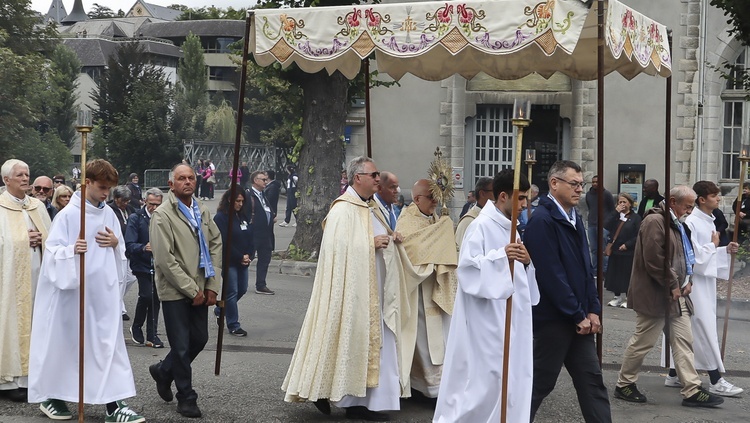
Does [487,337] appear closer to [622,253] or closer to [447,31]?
[447,31]

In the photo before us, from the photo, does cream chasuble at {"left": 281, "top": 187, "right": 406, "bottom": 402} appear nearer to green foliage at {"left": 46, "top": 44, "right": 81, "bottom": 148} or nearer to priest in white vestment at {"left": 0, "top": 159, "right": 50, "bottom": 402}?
priest in white vestment at {"left": 0, "top": 159, "right": 50, "bottom": 402}

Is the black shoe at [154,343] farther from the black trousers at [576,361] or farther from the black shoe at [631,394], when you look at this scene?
the black trousers at [576,361]

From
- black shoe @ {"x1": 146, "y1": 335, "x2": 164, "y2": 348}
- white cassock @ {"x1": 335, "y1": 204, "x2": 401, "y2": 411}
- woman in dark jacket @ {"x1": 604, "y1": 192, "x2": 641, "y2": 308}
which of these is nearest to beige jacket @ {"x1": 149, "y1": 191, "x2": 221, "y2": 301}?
white cassock @ {"x1": 335, "y1": 204, "x2": 401, "y2": 411}

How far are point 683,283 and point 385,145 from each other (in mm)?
16685

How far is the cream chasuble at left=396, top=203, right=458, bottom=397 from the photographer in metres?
8.14

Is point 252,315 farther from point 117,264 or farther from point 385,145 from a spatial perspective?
point 385,145

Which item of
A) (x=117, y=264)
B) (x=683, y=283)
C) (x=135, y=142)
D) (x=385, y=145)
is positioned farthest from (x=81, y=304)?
(x=135, y=142)

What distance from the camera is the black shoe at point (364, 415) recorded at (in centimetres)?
763

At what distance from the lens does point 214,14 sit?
9462 centimetres

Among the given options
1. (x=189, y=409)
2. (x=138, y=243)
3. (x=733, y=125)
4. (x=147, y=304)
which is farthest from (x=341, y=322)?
(x=733, y=125)

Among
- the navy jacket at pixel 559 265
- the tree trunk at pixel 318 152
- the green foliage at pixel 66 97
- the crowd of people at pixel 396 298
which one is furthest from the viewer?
the green foliage at pixel 66 97

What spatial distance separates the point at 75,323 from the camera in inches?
294

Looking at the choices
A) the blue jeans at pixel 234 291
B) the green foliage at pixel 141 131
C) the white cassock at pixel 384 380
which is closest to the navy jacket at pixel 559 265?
the white cassock at pixel 384 380

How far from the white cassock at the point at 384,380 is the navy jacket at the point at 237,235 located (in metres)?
3.97
